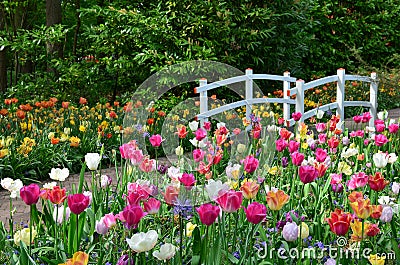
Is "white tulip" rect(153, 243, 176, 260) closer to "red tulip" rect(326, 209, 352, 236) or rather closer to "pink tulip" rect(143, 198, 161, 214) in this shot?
"pink tulip" rect(143, 198, 161, 214)

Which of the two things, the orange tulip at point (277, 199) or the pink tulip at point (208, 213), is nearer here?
the pink tulip at point (208, 213)

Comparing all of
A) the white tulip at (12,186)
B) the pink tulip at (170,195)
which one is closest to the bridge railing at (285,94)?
the white tulip at (12,186)

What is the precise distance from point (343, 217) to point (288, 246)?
0.71 metres

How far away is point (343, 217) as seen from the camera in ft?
6.22

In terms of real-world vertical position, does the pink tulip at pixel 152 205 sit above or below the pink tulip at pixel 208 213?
below

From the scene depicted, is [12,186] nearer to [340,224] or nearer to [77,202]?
[77,202]

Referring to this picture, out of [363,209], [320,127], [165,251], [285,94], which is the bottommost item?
[165,251]

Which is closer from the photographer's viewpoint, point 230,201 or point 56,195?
point 230,201

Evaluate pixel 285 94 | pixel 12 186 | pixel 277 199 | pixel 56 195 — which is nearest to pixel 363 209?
pixel 277 199

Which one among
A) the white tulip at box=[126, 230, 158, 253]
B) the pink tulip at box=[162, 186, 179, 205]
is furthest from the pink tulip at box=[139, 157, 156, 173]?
the white tulip at box=[126, 230, 158, 253]

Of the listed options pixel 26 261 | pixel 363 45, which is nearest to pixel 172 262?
pixel 26 261

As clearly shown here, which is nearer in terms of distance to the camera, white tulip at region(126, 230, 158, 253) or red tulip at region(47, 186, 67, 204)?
white tulip at region(126, 230, 158, 253)

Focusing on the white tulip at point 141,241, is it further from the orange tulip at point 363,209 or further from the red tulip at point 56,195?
the orange tulip at point 363,209

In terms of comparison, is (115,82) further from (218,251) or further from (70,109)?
(218,251)
